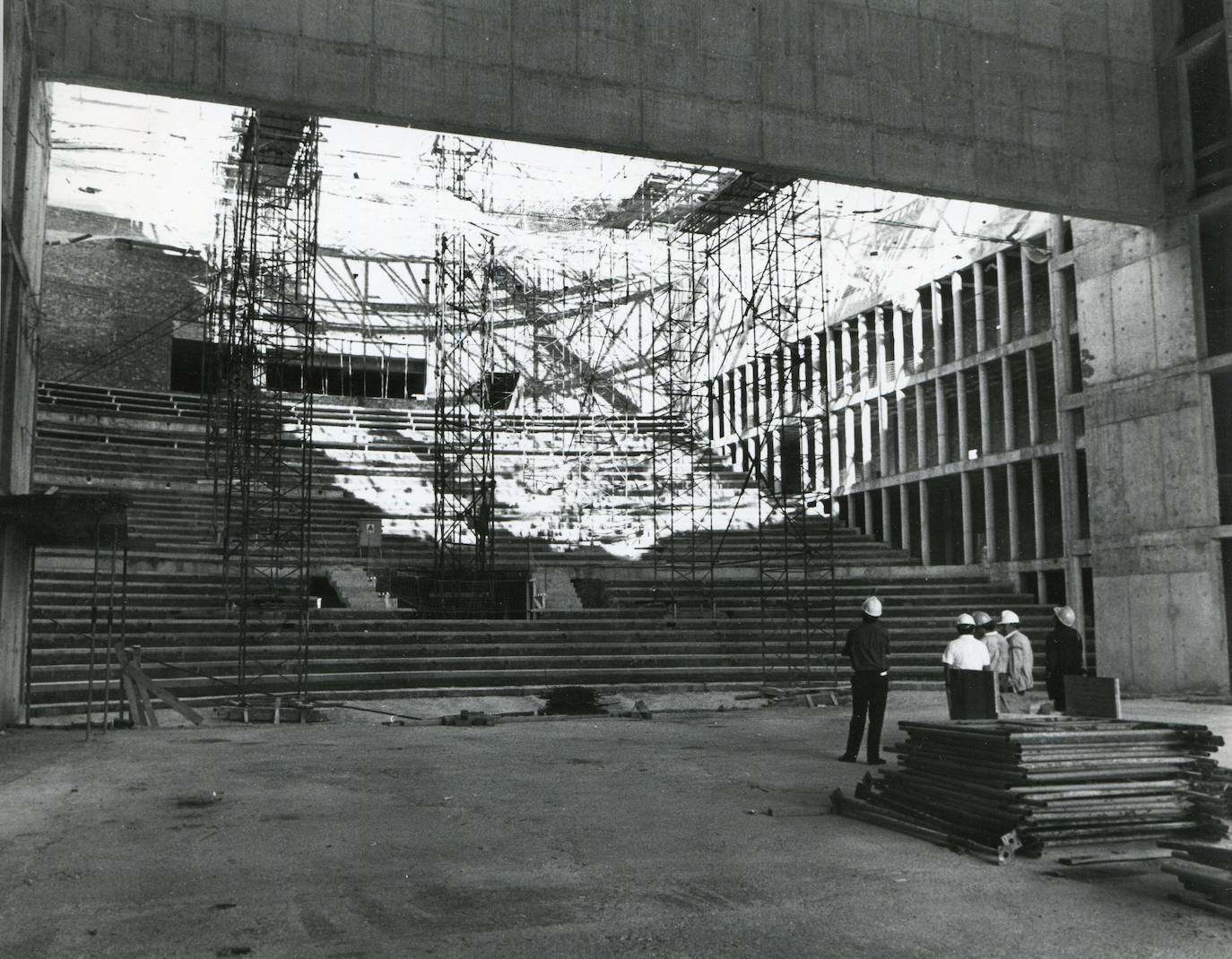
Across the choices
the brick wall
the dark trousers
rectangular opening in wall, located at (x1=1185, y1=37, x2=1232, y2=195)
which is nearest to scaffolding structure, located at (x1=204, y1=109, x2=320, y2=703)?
the brick wall

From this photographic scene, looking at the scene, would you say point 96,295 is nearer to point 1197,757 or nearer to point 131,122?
point 131,122

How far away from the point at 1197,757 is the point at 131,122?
118ft

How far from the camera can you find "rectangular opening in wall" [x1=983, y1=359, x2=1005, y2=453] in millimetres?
28859

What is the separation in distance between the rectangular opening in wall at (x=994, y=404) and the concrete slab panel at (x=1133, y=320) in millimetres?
7936

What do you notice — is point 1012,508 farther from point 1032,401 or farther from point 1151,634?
point 1151,634

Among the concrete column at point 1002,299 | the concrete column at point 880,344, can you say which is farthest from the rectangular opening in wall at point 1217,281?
the concrete column at point 880,344

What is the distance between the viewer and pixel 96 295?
40.6m

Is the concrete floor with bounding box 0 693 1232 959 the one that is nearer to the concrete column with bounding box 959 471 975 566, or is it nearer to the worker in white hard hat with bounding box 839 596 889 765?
the worker in white hard hat with bounding box 839 596 889 765

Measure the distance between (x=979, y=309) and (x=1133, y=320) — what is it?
929 cm

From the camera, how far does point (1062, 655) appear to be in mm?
13141

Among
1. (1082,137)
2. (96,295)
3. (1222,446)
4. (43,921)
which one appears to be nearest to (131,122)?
(96,295)

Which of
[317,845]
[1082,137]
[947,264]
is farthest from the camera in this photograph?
[947,264]

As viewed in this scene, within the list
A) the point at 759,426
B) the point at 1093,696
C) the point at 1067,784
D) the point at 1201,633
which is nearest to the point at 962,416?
the point at 759,426

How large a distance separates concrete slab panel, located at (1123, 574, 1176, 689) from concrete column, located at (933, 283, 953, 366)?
454 inches
